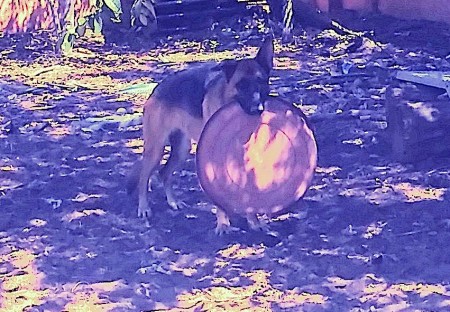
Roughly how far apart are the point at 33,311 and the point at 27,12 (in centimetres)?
1163

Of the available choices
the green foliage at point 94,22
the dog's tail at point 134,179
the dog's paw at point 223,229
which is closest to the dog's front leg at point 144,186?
the dog's tail at point 134,179

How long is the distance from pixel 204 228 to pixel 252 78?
122cm

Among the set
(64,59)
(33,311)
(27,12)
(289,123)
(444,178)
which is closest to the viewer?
(33,311)

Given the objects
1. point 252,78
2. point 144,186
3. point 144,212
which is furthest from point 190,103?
point 144,212

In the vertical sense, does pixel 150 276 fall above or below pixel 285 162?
below

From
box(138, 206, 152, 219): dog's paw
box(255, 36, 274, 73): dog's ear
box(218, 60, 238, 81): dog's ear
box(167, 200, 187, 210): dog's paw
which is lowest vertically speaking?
box(167, 200, 187, 210): dog's paw

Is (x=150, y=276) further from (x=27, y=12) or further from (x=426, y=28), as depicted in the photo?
(x=27, y=12)

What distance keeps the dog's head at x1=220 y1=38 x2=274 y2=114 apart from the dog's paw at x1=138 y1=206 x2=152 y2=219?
1.29 meters

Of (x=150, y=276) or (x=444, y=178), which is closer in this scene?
(x=150, y=276)

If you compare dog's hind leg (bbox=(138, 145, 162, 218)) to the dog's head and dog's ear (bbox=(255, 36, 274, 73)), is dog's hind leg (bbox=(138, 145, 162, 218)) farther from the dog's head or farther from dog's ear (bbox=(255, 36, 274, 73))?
dog's ear (bbox=(255, 36, 274, 73))

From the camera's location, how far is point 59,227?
6.27m

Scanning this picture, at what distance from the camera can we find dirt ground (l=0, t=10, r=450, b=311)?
5055 millimetres

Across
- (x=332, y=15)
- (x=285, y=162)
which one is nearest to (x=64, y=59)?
(x=332, y=15)

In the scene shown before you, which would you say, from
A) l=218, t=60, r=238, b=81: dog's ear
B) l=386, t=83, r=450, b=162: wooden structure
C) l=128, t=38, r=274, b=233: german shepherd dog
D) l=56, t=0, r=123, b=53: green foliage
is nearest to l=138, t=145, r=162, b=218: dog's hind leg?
l=128, t=38, r=274, b=233: german shepherd dog
